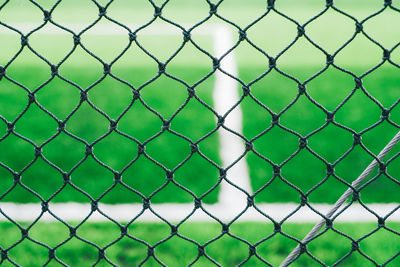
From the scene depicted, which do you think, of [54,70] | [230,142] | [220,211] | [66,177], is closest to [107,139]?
[230,142]

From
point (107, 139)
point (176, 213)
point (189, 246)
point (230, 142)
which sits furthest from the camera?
point (230, 142)

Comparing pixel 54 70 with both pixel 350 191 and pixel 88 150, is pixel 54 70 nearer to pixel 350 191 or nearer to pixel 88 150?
pixel 88 150

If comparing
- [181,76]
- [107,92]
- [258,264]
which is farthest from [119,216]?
[181,76]

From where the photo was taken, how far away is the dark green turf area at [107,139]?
4.45 m

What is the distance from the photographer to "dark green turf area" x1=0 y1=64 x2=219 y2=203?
4.45 metres

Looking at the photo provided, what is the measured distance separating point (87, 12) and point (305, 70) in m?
5.15

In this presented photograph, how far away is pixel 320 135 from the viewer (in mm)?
5332

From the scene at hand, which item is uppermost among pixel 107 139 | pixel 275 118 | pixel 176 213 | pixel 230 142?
pixel 275 118

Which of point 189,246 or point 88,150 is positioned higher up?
point 88,150

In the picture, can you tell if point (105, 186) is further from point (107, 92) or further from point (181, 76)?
point (181, 76)

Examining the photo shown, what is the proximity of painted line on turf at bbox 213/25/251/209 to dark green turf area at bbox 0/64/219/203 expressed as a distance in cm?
10

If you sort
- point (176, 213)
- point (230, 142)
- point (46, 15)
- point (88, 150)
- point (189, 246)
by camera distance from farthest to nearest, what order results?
point (230, 142), point (176, 213), point (189, 246), point (88, 150), point (46, 15)

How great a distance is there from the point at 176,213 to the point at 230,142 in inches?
60.2

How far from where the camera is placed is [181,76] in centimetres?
717
